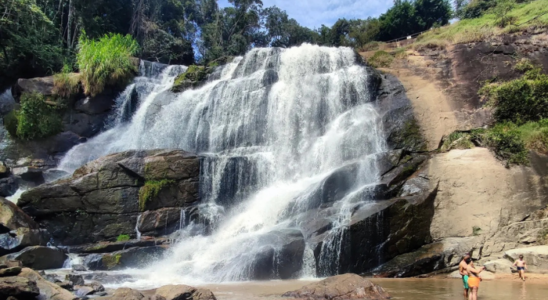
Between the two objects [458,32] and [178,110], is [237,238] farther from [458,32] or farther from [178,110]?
[458,32]

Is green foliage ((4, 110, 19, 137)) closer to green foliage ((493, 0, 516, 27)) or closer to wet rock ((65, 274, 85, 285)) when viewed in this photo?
wet rock ((65, 274, 85, 285))

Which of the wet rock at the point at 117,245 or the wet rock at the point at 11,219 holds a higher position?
the wet rock at the point at 11,219

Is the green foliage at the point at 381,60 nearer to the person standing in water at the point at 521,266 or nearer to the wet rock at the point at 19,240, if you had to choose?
the person standing in water at the point at 521,266

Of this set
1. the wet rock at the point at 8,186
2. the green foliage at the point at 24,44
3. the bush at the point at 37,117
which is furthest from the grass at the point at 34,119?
the wet rock at the point at 8,186

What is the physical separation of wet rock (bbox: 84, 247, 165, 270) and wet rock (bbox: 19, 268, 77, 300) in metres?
4.83

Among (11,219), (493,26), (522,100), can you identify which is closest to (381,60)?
(493,26)

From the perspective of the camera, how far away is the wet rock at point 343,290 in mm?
8258

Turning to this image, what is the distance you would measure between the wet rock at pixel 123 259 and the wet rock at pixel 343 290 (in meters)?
6.90

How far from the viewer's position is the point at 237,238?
1359 centimetres

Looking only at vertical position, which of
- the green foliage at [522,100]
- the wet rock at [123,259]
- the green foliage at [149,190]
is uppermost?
the green foliage at [522,100]

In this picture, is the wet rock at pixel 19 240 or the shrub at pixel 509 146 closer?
the wet rock at pixel 19 240

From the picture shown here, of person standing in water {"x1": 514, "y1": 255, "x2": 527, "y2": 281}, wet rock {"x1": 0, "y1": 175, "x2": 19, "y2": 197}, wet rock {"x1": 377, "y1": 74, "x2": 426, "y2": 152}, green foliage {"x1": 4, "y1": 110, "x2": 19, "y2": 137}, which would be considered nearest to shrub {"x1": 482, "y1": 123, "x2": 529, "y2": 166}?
wet rock {"x1": 377, "y1": 74, "x2": 426, "y2": 152}

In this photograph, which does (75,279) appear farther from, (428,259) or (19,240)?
(428,259)

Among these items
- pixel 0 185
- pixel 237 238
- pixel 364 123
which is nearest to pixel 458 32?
pixel 364 123
